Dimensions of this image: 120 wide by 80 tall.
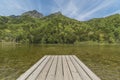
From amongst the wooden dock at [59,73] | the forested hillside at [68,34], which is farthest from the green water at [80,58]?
the forested hillside at [68,34]

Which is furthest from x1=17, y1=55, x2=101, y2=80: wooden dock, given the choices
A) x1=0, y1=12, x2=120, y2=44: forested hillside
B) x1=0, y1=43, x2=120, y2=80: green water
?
x1=0, y1=12, x2=120, y2=44: forested hillside

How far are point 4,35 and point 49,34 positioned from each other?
127 ft

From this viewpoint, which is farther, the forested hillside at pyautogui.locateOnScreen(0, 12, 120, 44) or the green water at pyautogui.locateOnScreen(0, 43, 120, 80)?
the forested hillside at pyautogui.locateOnScreen(0, 12, 120, 44)

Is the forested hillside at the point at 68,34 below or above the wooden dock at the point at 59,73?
above

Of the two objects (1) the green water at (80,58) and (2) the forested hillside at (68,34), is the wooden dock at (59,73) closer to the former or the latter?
(1) the green water at (80,58)

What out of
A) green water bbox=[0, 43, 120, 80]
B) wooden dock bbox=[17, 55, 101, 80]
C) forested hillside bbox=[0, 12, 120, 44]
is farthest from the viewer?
forested hillside bbox=[0, 12, 120, 44]

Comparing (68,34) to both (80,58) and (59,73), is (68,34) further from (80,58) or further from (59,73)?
(59,73)

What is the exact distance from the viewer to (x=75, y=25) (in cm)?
17175

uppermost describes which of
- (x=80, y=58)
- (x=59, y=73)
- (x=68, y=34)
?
(x=68, y=34)

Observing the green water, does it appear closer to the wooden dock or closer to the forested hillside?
the wooden dock

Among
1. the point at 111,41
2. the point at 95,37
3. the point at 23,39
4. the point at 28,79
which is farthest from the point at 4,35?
the point at 28,79

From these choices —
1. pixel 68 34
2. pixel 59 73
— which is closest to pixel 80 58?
pixel 59 73

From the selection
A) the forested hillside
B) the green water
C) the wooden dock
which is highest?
the forested hillside

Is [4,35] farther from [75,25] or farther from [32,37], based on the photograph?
[75,25]
